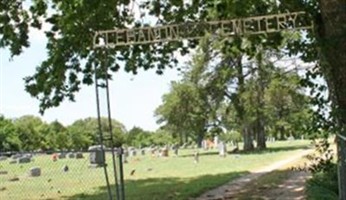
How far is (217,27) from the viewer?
1126cm

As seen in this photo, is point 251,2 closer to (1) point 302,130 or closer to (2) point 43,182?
(1) point 302,130

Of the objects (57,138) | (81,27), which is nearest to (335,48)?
(81,27)

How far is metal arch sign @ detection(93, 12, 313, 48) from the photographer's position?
10.7 metres

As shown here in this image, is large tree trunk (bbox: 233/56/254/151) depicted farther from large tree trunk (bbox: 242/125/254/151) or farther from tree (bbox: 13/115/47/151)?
tree (bbox: 13/115/47/151)

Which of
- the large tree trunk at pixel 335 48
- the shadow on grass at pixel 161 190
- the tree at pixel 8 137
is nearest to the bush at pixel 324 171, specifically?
the large tree trunk at pixel 335 48

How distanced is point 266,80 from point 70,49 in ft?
108

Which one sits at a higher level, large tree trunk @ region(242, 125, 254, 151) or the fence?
large tree trunk @ region(242, 125, 254, 151)

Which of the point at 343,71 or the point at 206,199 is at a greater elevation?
the point at 343,71

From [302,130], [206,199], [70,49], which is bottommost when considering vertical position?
[206,199]

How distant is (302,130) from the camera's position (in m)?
9.71

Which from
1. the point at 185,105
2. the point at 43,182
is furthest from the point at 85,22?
the point at 185,105

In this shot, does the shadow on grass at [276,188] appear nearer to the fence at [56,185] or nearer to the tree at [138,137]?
the fence at [56,185]

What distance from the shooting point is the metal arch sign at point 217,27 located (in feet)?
35.0

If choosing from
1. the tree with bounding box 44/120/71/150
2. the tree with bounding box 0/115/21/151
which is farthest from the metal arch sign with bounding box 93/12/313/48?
the tree with bounding box 44/120/71/150
